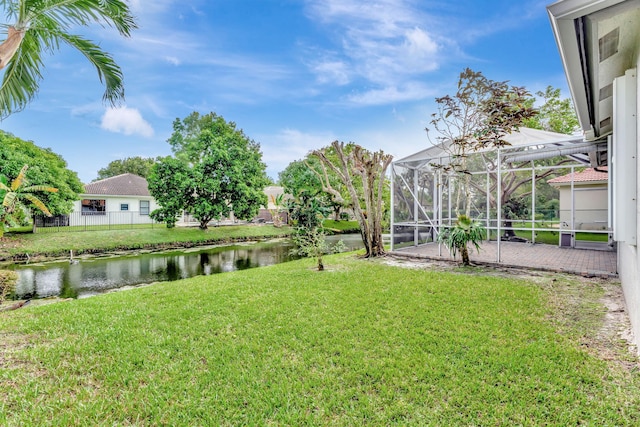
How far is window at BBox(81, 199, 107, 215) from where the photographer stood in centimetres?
2116

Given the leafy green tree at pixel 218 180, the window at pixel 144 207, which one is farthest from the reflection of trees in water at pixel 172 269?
the window at pixel 144 207

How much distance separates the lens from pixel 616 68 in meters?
2.90

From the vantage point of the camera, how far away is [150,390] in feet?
7.91

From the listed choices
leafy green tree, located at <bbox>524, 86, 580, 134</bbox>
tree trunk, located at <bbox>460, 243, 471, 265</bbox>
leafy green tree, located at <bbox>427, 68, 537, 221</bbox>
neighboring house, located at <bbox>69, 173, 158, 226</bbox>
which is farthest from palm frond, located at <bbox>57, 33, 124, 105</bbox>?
neighboring house, located at <bbox>69, 173, 158, 226</bbox>

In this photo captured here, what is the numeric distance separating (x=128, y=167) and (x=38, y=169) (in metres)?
23.1

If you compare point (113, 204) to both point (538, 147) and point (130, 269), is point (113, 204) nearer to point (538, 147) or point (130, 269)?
point (130, 269)

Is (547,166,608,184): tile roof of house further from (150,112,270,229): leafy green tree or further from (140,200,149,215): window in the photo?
(140,200,149,215): window

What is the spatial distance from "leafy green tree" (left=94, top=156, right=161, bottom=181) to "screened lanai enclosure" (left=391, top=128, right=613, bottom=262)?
3379 cm

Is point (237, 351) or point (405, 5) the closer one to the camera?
point (237, 351)

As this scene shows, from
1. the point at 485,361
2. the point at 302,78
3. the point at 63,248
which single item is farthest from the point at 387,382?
the point at 302,78

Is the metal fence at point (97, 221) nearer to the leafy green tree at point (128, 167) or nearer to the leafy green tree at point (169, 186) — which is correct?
the leafy green tree at point (169, 186)

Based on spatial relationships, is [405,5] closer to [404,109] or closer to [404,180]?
[404,180]

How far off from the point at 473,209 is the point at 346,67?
8895 millimetres

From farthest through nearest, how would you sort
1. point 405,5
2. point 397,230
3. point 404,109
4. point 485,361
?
point 404,109, point 397,230, point 405,5, point 485,361
